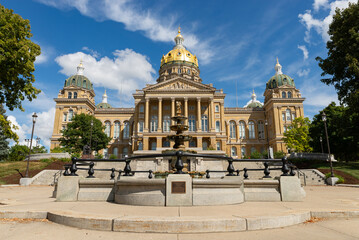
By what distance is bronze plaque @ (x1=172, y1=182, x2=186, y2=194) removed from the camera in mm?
6070

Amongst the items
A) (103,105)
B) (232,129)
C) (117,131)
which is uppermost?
(103,105)

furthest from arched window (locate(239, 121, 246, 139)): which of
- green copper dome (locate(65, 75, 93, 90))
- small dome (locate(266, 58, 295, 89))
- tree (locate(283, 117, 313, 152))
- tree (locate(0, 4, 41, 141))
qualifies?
tree (locate(0, 4, 41, 141))

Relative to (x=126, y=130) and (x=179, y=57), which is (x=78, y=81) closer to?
(x=126, y=130)

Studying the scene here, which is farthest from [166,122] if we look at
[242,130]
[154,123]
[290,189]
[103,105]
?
[290,189]

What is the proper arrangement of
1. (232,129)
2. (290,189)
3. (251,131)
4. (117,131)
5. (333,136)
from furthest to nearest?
(117,131)
(232,129)
(251,131)
(333,136)
(290,189)

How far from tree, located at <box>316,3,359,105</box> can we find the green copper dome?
6114 centimetres

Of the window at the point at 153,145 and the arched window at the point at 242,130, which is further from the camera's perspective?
the arched window at the point at 242,130

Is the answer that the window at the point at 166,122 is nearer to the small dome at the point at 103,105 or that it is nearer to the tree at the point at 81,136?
the tree at the point at 81,136

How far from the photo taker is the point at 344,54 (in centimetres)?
2666

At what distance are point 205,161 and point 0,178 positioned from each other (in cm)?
2483

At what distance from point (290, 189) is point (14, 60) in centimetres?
1714

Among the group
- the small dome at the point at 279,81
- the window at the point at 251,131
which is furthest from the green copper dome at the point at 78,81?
the small dome at the point at 279,81

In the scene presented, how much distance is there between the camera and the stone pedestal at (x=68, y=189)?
7.34 m

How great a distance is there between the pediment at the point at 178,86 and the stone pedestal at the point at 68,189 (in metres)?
47.6
